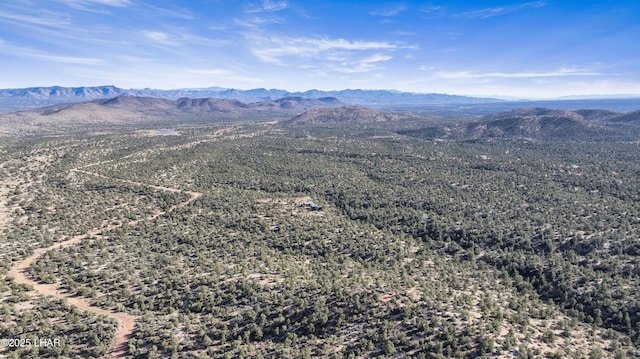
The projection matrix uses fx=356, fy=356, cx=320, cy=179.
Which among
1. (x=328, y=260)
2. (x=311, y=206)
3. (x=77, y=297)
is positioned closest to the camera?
(x=77, y=297)

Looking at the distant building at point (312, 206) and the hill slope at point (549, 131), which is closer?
the distant building at point (312, 206)

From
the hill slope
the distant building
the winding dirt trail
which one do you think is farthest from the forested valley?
the hill slope

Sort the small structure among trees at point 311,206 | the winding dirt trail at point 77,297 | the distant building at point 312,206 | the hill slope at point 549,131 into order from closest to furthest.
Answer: the winding dirt trail at point 77,297, the distant building at point 312,206, the small structure among trees at point 311,206, the hill slope at point 549,131

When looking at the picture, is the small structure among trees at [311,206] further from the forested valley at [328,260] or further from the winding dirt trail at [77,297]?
the winding dirt trail at [77,297]

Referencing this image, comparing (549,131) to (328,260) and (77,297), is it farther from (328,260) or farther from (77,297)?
(77,297)

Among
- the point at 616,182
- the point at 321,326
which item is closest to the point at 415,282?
the point at 321,326

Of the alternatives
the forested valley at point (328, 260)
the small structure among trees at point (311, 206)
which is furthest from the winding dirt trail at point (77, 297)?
the small structure among trees at point (311, 206)

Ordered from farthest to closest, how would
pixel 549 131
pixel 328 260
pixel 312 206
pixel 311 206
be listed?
pixel 549 131 < pixel 311 206 < pixel 312 206 < pixel 328 260

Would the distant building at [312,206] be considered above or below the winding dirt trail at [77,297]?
above

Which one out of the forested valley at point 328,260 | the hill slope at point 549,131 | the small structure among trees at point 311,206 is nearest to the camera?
the forested valley at point 328,260

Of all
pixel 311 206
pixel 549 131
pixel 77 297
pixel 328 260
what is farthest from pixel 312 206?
pixel 549 131

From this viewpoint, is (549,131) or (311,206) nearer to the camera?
(311,206)

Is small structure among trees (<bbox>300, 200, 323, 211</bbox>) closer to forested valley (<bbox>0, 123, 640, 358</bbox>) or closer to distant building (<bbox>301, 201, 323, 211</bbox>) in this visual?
distant building (<bbox>301, 201, 323, 211</bbox>)
